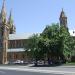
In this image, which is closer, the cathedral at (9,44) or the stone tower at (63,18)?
the cathedral at (9,44)

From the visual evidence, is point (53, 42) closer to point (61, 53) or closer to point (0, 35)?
point (61, 53)

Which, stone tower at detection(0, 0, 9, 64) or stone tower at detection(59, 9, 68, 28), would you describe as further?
stone tower at detection(59, 9, 68, 28)

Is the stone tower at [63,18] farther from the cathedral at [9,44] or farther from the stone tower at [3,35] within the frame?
the stone tower at [3,35]

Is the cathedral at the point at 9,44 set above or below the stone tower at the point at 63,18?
below

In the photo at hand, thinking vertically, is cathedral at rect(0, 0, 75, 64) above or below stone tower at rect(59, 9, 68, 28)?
below

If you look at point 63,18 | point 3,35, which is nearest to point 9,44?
point 3,35

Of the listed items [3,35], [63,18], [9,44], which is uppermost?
[63,18]

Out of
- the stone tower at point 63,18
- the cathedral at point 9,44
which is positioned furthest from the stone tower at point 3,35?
the stone tower at point 63,18

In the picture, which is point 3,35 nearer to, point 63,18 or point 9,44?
point 9,44

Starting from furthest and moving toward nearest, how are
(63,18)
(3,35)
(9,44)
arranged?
(9,44), (63,18), (3,35)

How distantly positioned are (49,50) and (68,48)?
5288 mm

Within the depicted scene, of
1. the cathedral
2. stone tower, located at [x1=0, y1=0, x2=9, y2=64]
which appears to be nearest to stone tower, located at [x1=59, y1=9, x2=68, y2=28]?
the cathedral

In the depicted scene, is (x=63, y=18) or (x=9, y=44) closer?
(x=63, y=18)

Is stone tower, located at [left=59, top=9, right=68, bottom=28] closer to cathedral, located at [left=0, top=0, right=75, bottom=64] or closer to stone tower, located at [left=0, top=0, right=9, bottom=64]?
cathedral, located at [left=0, top=0, right=75, bottom=64]
